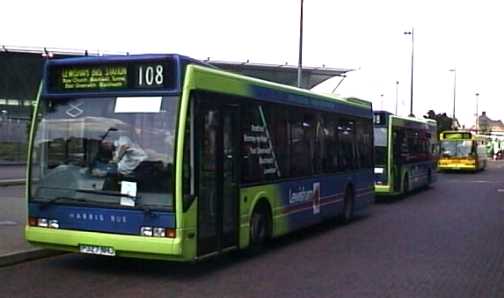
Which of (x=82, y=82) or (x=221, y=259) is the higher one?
(x=82, y=82)

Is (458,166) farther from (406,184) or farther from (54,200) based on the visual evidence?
(54,200)

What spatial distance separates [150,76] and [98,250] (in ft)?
7.34

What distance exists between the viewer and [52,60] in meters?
10.0

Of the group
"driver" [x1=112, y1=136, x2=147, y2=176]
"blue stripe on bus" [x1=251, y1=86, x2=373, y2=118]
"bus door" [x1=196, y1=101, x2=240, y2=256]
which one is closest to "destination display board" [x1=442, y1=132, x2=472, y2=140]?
"blue stripe on bus" [x1=251, y1=86, x2=373, y2=118]

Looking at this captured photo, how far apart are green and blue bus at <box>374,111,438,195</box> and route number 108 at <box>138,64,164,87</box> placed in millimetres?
14881

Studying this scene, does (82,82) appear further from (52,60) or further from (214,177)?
(214,177)

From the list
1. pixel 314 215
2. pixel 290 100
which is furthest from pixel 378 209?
pixel 290 100

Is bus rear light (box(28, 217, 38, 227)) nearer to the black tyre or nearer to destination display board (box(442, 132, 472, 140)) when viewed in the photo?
the black tyre

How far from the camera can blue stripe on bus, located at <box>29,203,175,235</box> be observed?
29.5 ft

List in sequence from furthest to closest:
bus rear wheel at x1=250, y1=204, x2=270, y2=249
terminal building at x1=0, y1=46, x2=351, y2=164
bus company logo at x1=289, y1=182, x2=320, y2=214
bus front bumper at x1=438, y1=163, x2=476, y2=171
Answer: bus front bumper at x1=438, y1=163, x2=476, y2=171 → terminal building at x1=0, y1=46, x2=351, y2=164 → bus company logo at x1=289, y1=182, x2=320, y2=214 → bus rear wheel at x1=250, y1=204, x2=270, y2=249

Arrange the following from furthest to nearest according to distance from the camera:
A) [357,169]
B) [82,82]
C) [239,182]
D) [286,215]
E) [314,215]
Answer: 1. [357,169]
2. [314,215]
3. [286,215]
4. [239,182]
5. [82,82]

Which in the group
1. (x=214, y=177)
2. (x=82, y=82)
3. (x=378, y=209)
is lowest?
(x=378, y=209)

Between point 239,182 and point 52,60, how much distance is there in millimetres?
3039

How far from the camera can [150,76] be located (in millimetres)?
9312
